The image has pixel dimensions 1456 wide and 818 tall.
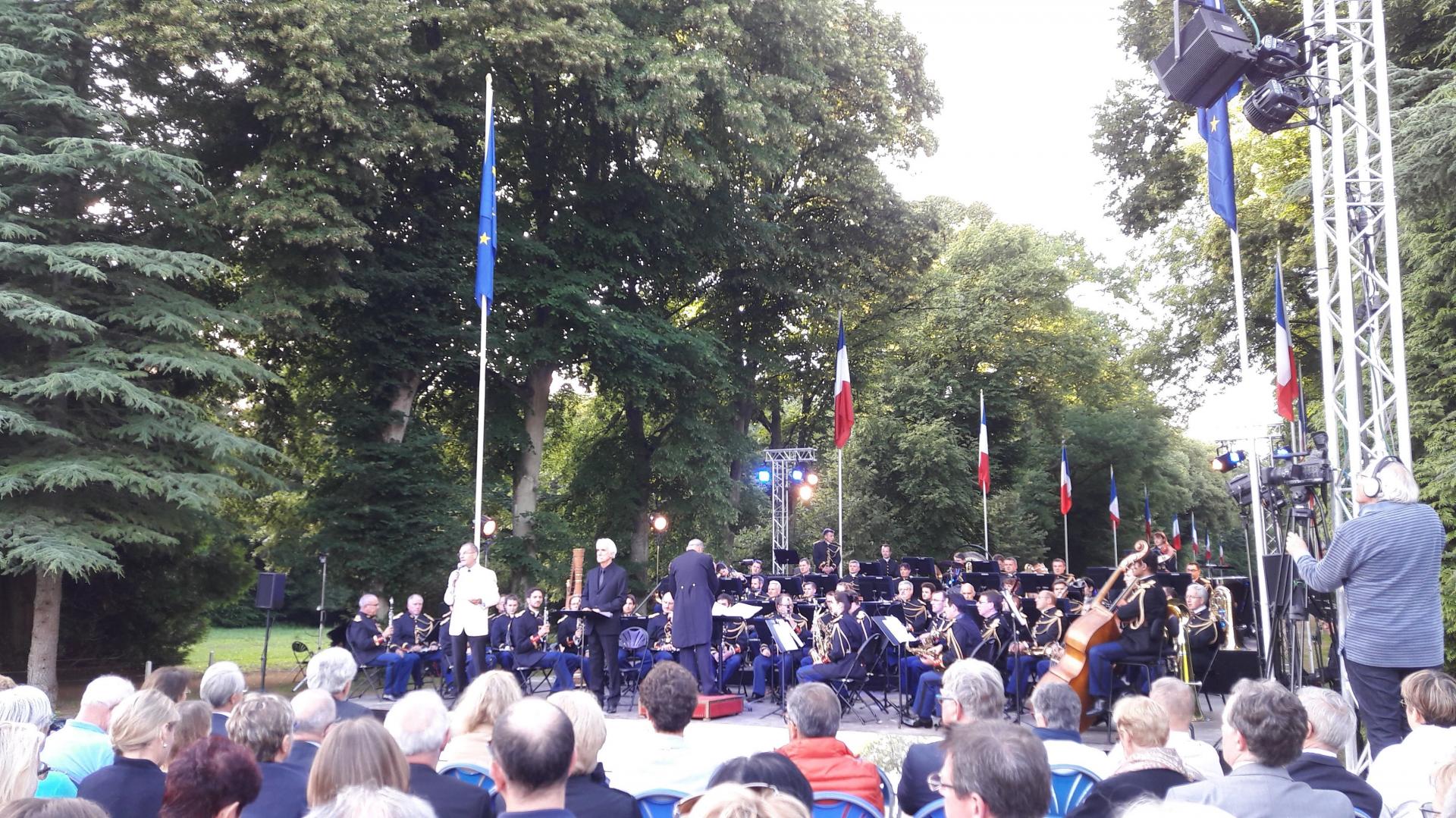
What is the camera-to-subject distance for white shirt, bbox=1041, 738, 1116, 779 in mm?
4191

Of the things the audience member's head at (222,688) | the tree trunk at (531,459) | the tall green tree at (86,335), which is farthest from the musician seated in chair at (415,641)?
the audience member's head at (222,688)

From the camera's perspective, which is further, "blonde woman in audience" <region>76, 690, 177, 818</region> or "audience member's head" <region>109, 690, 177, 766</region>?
"audience member's head" <region>109, 690, 177, 766</region>

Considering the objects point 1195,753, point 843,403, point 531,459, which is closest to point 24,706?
point 1195,753

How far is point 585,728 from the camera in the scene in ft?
12.0

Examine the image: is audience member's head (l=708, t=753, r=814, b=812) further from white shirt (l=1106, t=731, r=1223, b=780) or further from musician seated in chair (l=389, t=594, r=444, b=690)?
musician seated in chair (l=389, t=594, r=444, b=690)

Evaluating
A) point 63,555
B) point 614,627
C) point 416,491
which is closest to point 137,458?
point 63,555

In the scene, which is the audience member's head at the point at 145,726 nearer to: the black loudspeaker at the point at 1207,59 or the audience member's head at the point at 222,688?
the audience member's head at the point at 222,688

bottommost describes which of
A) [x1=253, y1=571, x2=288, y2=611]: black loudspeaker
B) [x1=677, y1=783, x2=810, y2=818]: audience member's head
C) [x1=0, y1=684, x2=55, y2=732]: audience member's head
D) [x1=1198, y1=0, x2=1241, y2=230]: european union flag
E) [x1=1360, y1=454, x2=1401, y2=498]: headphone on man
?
[x1=0, y1=684, x2=55, y2=732]: audience member's head

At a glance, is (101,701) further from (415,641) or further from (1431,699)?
(415,641)

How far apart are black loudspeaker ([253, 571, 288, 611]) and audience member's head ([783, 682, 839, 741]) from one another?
10494 millimetres

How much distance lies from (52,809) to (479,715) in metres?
2.21

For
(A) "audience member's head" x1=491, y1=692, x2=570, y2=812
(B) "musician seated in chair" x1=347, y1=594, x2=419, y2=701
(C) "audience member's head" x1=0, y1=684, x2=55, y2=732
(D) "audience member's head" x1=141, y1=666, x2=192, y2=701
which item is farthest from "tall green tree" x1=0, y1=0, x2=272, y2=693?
(A) "audience member's head" x1=491, y1=692, x2=570, y2=812

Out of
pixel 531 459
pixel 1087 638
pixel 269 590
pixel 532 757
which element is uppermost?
pixel 531 459

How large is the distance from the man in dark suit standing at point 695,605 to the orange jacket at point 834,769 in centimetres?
788
